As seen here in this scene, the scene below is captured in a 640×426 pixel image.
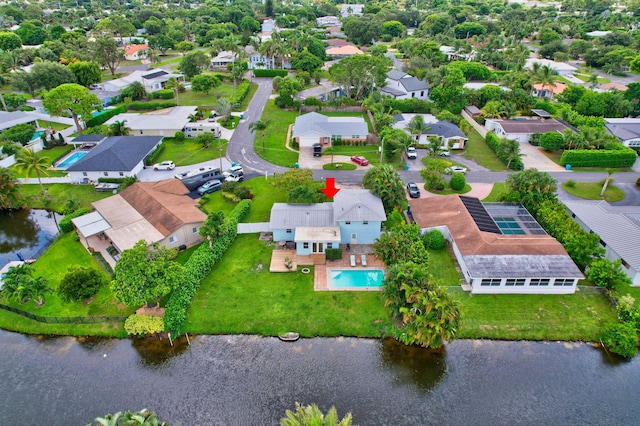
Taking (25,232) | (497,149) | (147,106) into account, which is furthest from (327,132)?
(25,232)

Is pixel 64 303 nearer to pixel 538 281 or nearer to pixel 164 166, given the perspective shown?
pixel 164 166

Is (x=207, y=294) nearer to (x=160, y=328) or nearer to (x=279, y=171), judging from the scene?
(x=160, y=328)

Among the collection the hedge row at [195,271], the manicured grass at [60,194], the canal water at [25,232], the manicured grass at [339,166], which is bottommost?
the canal water at [25,232]

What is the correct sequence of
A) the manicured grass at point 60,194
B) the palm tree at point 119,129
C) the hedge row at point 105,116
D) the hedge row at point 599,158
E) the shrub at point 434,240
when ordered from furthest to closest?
the hedge row at point 105,116, the palm tree at point 119,129, the hedge row at point 599,158, the manicured grass at point 60,194, the shrub at point 434,240

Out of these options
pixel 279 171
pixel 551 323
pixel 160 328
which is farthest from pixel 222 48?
pixel 551 323

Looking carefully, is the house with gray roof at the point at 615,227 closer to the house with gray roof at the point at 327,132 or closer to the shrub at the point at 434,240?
the shrub at the point at 434,240

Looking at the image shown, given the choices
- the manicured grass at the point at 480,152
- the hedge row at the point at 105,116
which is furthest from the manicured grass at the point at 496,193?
the hedge row at the point at 105,116

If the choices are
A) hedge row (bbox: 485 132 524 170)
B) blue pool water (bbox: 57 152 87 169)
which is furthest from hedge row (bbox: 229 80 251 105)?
hedge row (bbox: 485 132 524 170)
